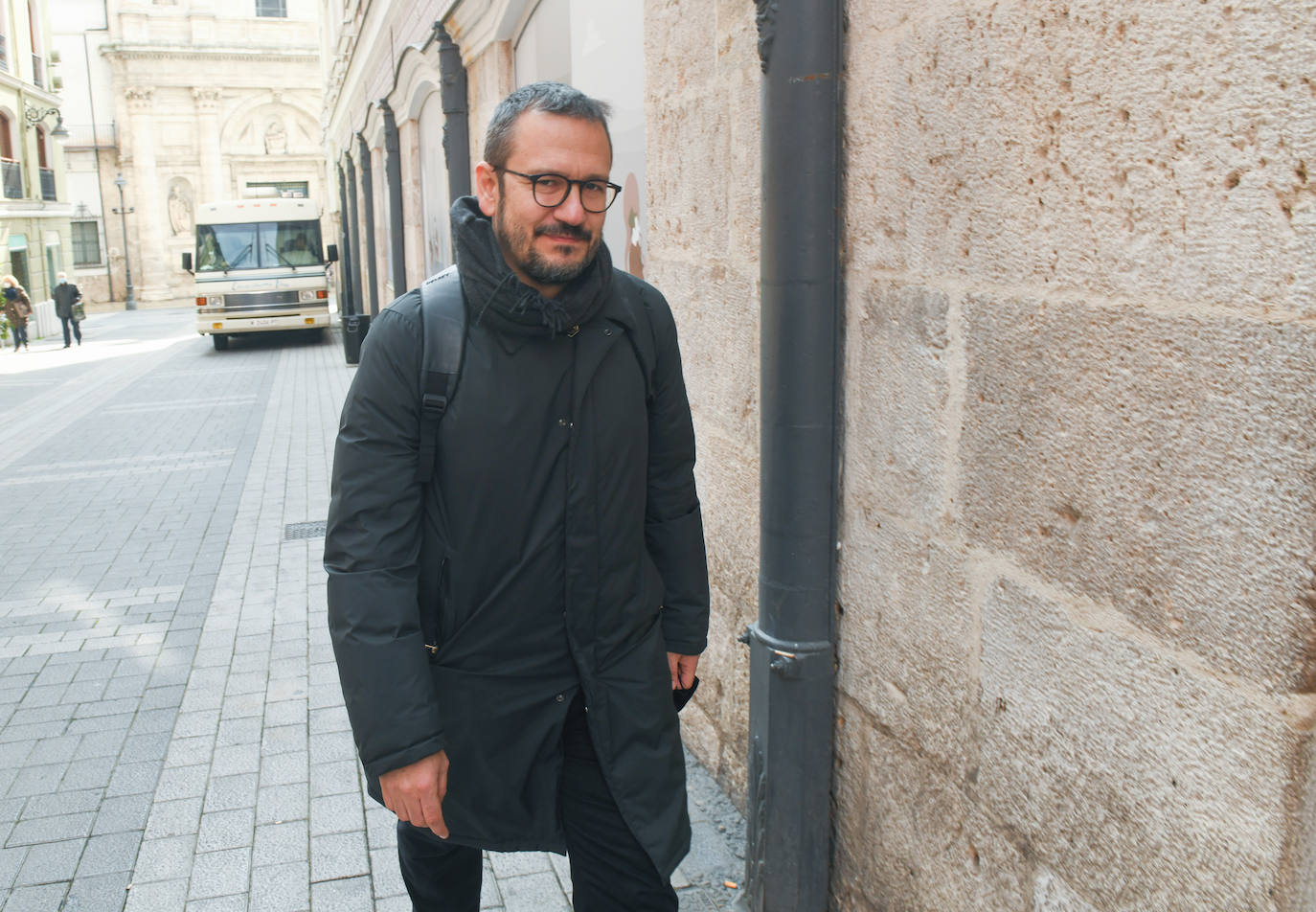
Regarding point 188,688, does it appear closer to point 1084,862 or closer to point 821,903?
point 821,903

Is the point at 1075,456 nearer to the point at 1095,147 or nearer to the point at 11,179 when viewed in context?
the point at 1095,147

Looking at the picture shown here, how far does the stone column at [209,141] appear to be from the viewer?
44438 mm

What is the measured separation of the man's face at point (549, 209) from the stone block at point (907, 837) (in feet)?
4.32

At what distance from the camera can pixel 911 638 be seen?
2.54 meters

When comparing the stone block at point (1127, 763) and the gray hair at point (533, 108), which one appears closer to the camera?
the stone block at point (1127, 763)

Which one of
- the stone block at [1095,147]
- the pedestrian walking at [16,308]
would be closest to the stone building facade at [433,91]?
the stone block at [1095,147]

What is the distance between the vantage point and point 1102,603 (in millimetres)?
1910

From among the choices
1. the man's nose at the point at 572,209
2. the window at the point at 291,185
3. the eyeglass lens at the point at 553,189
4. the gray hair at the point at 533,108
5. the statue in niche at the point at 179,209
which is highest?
the window at the point at 291,185

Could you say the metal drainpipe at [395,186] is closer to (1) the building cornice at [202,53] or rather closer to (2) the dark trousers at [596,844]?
(2) the dark trousers at [596,844]

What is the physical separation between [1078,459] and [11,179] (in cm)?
3707

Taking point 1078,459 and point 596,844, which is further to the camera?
point 596,844

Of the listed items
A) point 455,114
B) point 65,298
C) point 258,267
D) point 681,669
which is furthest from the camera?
point 65,298

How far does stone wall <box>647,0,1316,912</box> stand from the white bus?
68.8ft

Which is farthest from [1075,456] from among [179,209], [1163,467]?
[179,209]
